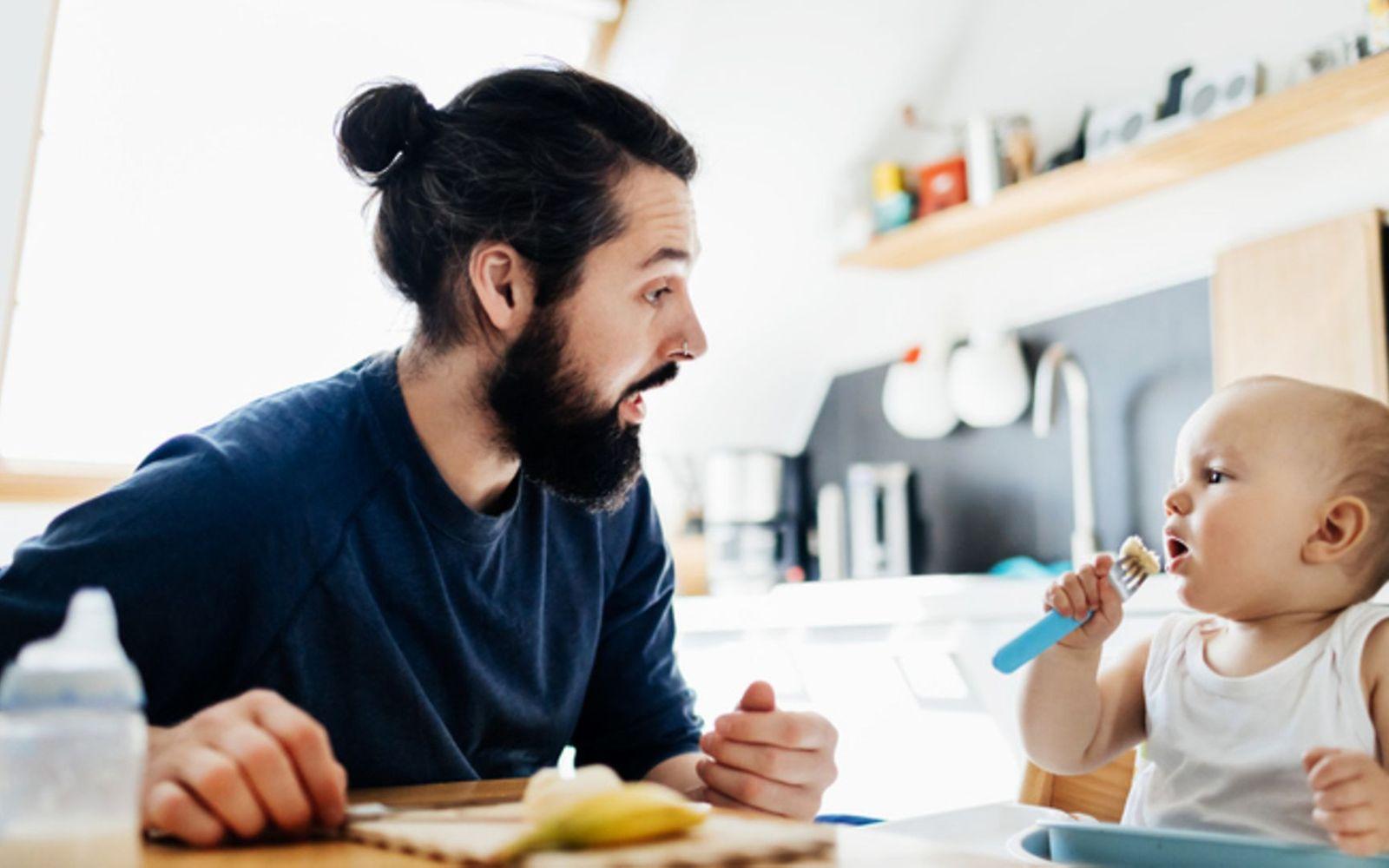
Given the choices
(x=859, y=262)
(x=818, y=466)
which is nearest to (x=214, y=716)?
(x=859, y=262)

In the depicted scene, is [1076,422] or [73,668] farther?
[1076,422]

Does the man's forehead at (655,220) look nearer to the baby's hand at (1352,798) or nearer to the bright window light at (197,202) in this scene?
the baby's hand at (1352,798)

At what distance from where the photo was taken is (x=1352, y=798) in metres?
0.89

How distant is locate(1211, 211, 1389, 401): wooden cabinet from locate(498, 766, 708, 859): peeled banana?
203cm

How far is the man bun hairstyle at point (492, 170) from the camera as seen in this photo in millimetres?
1503

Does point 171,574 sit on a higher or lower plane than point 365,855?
higher

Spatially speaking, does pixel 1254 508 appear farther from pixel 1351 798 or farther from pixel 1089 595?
pixel 1351 798

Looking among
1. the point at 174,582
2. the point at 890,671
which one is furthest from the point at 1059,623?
the point at 890,671

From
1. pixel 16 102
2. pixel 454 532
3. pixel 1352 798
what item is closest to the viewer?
pixel 1352 798

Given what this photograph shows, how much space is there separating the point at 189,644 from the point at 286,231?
2.60 metres

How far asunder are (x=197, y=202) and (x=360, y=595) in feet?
8.10

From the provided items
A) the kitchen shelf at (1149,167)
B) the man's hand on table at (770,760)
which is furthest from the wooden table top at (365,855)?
the kitchen shelf at (1149,167)

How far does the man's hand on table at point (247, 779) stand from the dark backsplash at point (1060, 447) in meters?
2.60

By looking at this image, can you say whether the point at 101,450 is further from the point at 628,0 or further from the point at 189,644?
the point at 189,644
